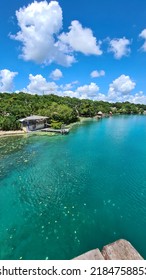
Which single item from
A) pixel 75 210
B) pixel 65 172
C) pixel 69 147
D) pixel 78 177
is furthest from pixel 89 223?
pixel 69 147

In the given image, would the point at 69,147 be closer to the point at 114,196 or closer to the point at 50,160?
the point at 50,160

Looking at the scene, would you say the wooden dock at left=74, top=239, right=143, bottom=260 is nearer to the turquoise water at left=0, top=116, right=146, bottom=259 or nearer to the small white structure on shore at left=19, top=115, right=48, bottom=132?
the turquoise water at left=0, top=116, right=146, bottom=259

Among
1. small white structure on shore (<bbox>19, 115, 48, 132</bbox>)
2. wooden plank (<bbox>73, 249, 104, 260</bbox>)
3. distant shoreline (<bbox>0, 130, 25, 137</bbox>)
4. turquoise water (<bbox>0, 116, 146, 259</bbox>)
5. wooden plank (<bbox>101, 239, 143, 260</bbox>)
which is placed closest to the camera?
wooden plank (<bbox>73, 249, 104, 260</bbox>)

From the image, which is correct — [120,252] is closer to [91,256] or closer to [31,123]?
[91,256]

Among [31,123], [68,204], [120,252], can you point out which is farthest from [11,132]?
[120,252]

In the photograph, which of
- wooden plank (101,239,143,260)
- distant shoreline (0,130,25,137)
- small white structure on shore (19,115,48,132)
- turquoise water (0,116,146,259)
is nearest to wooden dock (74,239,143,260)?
wooden plank (101,239,143,260)

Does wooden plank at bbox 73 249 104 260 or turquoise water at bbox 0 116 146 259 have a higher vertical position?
wooden plank at bbox 73 249 104 260

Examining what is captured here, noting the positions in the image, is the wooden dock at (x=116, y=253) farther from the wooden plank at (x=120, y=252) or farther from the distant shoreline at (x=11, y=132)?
the distant shoreline at (x=11, y=132)
